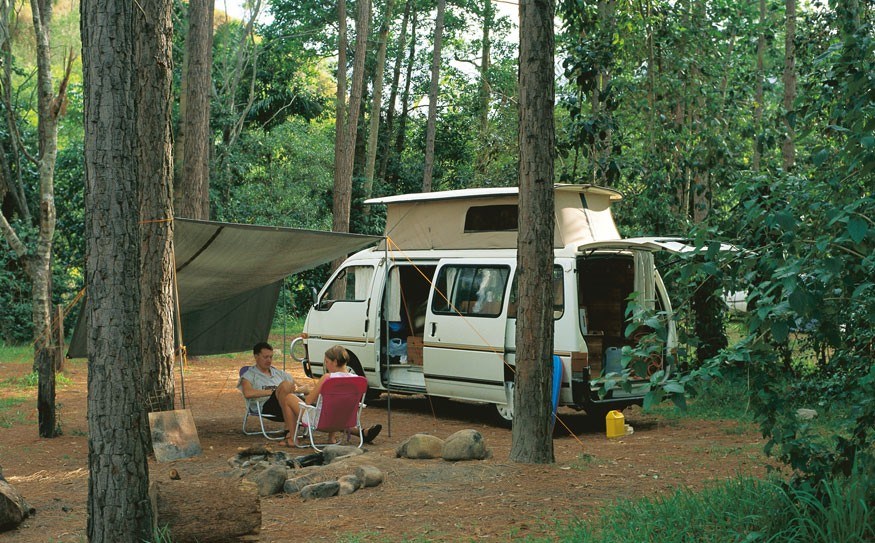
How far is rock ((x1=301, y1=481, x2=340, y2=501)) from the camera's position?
263 inches

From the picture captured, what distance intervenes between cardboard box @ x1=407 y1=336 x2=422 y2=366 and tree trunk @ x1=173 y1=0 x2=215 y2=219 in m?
5.47

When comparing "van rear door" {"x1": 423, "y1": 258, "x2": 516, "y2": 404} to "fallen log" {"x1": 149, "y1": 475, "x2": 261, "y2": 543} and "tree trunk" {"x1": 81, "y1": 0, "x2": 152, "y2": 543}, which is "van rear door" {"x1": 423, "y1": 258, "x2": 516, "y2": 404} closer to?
"fallen log" {"x1": 149, "y1": 475, "x2": 261, "y2": 543}

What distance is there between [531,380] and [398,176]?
2332 cm

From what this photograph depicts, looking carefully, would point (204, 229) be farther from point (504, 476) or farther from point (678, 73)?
point (678, 73)

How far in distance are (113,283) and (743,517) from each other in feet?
11.7

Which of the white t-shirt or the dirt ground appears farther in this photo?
the white t-shirt

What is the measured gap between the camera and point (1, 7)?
12656 mm

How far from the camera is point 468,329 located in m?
10.0

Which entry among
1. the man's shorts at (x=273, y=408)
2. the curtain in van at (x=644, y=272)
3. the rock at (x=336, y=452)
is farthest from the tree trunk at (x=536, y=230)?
the man's shorts at (x=273, y=408)

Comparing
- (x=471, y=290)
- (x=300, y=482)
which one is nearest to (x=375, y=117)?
(x=471, y=290)

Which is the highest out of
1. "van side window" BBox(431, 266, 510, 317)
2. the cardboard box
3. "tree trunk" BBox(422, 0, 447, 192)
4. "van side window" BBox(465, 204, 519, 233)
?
"tree trunk" BBox(422, 0, 447, 192)

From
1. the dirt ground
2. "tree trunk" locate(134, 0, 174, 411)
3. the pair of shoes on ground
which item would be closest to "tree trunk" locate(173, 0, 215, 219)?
the dirt ground

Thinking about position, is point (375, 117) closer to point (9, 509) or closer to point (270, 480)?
point (270, 480)

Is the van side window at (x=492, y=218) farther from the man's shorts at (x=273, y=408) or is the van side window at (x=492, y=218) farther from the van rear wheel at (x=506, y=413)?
the man's shorts at (x=273, y=408)
